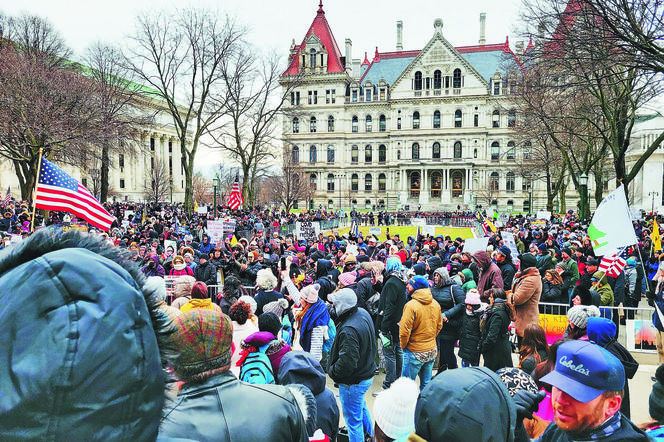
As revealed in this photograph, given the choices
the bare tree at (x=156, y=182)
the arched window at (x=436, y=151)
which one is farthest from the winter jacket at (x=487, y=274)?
the arched window at (x=436, y=151)

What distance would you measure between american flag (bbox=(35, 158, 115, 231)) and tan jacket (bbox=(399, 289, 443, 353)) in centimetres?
698

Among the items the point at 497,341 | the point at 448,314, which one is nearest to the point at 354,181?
the point at 448,314

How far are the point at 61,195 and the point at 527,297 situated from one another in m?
8.94

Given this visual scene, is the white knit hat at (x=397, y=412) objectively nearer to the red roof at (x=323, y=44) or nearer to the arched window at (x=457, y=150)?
the arched window at (x=457, y=150)

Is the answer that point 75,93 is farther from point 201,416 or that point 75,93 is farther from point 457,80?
point 457,80

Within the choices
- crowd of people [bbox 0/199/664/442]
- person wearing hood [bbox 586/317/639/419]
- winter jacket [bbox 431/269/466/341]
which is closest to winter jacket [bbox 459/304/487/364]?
crowd of people [bbox 0/199/664/442]

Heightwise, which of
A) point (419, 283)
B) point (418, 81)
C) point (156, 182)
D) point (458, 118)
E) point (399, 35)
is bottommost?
point (419, 283)

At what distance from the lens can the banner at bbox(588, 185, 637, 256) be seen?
7.23 m

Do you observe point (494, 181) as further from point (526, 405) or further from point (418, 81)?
point (526, 405)

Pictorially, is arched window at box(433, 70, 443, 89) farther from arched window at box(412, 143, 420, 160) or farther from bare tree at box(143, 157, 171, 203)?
bare tree at box(143, 157, 171, 203)

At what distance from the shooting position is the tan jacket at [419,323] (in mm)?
6098

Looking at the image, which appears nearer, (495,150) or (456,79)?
(456,79)

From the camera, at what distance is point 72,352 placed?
32.8 inches

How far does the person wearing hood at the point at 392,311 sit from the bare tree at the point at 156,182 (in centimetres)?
4965
